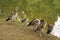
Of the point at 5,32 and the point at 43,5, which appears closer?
the point at 5,32

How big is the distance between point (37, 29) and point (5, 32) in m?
1.15

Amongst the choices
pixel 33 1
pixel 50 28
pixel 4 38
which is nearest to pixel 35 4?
pixel 33 1

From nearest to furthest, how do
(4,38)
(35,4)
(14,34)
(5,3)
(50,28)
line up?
(4,38) → (14,34) → (50,28) → (5,3) → (35,4)

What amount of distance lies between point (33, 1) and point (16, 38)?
1539cm

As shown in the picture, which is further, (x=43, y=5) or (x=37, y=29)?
(x=43, y=5)

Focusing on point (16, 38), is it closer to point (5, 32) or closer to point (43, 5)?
point (5, 32)

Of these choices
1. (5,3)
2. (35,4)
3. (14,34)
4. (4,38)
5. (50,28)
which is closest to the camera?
(4,38)

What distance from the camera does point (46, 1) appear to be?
82.8 ft

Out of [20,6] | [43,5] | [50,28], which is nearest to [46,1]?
[43,5]

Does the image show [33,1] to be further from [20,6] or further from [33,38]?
[33,38]

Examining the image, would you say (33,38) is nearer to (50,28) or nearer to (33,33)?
(33,33)

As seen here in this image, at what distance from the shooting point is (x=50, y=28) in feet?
36.1

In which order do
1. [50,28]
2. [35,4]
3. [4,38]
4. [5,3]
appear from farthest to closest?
[35,4]
[5,3]
[50,28]
[4,38]


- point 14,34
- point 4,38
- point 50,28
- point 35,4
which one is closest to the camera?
point 4,38
